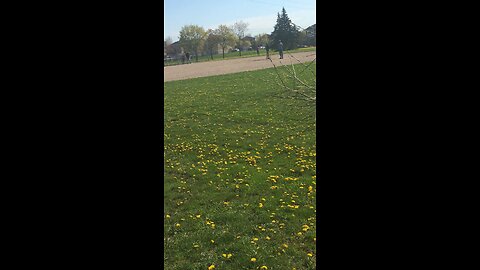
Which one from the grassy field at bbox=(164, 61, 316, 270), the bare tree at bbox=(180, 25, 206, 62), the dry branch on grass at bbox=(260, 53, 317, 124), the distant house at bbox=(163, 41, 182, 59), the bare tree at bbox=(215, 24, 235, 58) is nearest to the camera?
the dry branch on grass at bbox=(260, 53, 317, 124)

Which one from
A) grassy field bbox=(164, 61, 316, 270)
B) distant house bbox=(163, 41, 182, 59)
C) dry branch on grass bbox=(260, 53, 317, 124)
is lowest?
grassy field bbox=(164, 61, 316, 270)

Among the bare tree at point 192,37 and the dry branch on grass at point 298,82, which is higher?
the bare tree at point 192,37

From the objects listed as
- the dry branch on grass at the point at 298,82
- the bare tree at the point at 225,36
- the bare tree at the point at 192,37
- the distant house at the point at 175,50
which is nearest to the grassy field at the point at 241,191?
the dry branch on grass at the point at 298,82

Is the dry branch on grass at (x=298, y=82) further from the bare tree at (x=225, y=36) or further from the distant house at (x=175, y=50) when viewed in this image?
the distant house at (x=175, y=50)

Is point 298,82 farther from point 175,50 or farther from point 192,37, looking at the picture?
point 175,50

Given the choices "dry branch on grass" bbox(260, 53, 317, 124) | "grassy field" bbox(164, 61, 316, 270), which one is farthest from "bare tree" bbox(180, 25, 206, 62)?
"dry branch on grass" bbox(260, 53, 317, 124)

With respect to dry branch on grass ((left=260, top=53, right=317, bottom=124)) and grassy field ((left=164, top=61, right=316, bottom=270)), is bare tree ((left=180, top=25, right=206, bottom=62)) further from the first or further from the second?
dry branch on grass ((left=260, top=53, right=317, bottom=124))

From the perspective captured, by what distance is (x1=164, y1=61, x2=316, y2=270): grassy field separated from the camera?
388 cm

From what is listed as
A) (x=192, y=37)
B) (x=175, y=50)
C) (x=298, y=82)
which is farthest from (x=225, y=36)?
(x=298, y=82)

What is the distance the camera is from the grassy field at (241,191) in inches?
153

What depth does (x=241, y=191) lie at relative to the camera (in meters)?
5.72
